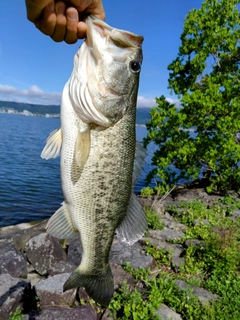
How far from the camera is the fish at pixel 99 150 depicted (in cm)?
227

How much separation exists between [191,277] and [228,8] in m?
10.9

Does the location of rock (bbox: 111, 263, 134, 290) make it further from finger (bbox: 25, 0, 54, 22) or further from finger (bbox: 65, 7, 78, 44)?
finger (bbox: 25, 0, 54, 22)

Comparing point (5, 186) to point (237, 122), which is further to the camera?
point (5, 186)

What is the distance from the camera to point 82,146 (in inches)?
90.2

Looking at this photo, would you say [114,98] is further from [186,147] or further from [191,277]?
[186,147]

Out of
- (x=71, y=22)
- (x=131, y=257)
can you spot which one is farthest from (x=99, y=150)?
(x=131, y=257)

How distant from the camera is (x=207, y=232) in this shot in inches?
332

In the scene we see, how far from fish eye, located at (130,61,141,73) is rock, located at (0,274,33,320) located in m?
4.38

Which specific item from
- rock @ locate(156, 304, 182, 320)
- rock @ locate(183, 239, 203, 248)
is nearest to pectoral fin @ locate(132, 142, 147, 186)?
rock @ locate(156, 304, 182, 320)

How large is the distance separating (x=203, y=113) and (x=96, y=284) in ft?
35.6

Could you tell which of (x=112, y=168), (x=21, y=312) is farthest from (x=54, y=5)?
Answer: (x=21, y=312)

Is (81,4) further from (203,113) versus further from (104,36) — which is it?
(203,113)

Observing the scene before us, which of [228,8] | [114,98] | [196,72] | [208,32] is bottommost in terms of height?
[114,98]

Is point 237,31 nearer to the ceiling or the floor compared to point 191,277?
nearer to the ceiling
